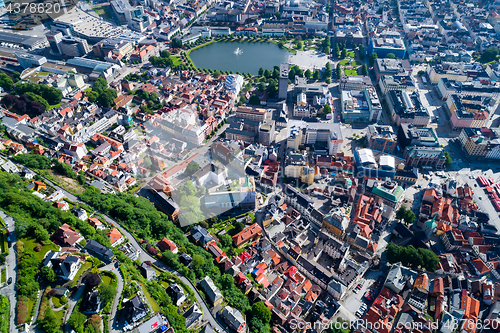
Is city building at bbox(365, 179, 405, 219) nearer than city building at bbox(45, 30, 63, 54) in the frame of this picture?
Yes

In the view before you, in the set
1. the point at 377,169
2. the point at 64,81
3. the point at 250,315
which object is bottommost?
the point at 250,315

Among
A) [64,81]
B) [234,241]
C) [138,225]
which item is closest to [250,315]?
[234,241]

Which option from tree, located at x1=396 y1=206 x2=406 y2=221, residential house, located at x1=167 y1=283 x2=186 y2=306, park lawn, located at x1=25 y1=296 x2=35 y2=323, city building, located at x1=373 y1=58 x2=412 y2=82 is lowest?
tree, located at x1=396 y1=206 x2=406 y2=221

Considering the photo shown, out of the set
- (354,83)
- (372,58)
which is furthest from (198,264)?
(372,58)

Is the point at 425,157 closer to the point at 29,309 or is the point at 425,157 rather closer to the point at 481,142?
the point at 481,142

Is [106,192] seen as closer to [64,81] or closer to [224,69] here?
[64,81]

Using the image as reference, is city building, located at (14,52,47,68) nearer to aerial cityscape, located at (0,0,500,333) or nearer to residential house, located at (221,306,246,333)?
aerial cityscape, located at (0,0,500,333)

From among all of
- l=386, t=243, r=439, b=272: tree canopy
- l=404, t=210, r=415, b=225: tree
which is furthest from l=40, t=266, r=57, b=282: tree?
l=404, t=210, r=415, b=225: tree
